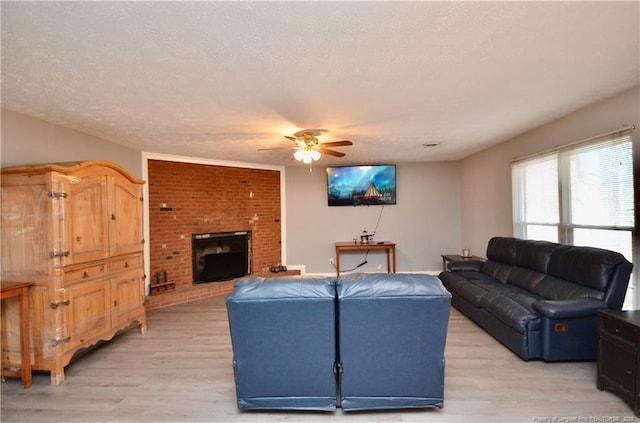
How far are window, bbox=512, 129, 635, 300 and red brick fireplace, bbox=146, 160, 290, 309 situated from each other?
4473 millimetres

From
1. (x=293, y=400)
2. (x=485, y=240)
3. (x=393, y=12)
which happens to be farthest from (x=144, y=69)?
(x=485, y=240)

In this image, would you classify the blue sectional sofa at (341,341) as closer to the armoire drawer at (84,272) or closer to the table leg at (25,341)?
the armoire drawer at (84,272)

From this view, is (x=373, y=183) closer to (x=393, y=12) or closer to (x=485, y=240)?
(x=485, y=240)

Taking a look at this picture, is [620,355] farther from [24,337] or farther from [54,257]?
[24,337]

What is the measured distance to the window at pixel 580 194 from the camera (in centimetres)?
287

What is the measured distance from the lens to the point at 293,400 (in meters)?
2.02

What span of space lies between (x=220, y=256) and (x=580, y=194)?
5.43m

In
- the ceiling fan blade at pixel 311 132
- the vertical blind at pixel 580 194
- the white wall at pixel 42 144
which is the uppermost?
the ceiling fan blade at pixel 311 132

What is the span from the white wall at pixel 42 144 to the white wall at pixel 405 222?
12.5ft

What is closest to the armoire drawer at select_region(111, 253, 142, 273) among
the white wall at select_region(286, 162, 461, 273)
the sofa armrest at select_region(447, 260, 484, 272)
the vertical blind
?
the white wall at select_region(286, 162, 461, 273)

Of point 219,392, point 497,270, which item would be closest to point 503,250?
point 497,270

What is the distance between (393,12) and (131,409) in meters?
3.12

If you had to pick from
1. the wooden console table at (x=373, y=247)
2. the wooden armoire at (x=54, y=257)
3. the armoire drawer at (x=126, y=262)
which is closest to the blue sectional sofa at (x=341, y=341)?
the wooden armoire at (x=54, y=257)

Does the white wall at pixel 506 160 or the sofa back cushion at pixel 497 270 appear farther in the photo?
the sofa back cushion at pixel 497 270
